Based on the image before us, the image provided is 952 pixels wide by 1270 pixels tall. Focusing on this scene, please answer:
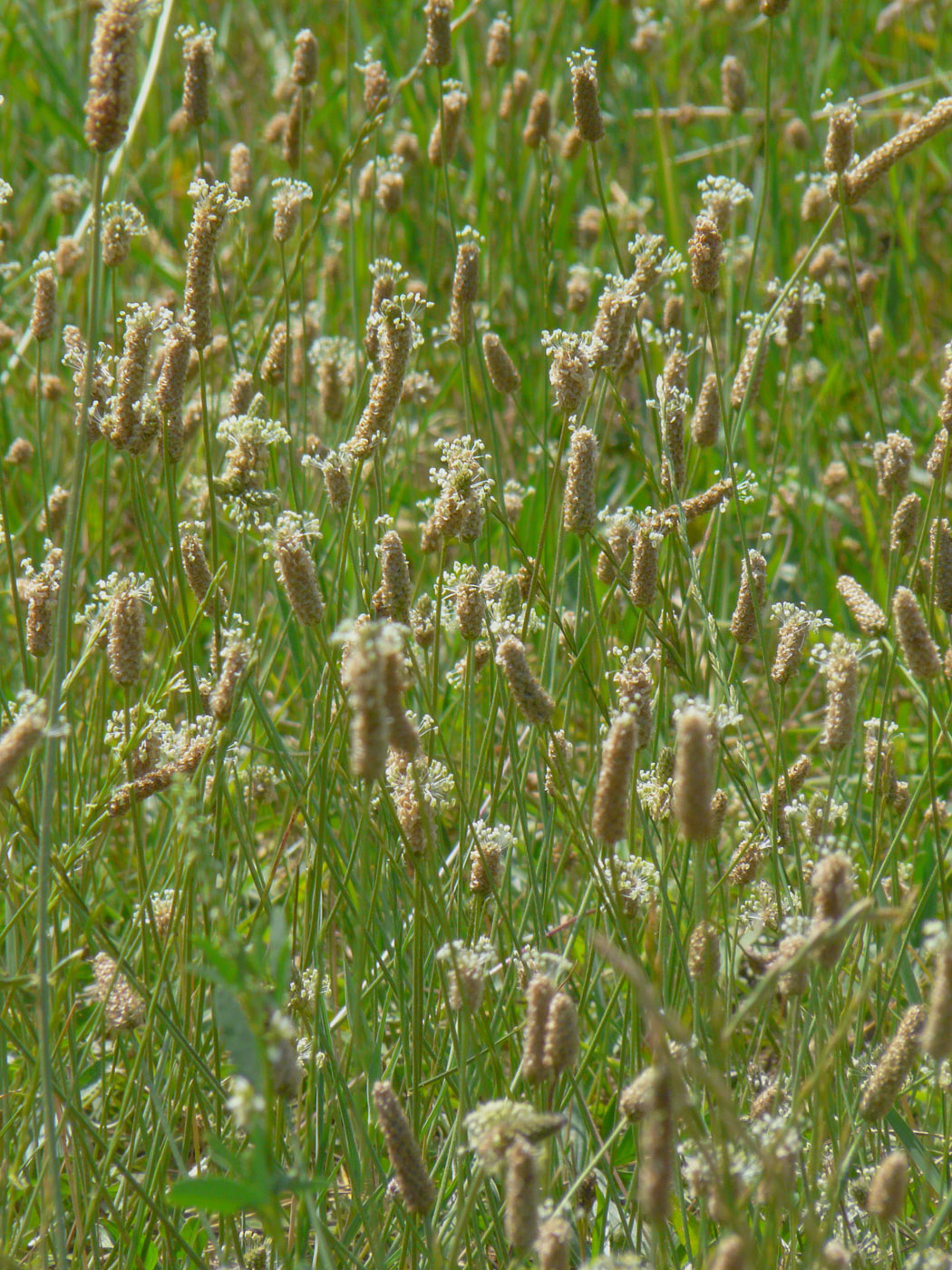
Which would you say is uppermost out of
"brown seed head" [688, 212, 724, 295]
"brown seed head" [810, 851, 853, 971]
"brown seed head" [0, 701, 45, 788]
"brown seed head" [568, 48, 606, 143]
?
"brown seed head" [568, 48, 606, 143]

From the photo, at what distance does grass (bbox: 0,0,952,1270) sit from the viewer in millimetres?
911

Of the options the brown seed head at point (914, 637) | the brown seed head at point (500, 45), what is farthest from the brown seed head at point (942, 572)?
the brown seed head at point (500, 45)

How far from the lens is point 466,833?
55.6 inches

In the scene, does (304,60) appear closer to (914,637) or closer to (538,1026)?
(914,637)

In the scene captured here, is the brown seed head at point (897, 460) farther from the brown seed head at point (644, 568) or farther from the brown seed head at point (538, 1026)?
the brown seed head at point (538, 1026)

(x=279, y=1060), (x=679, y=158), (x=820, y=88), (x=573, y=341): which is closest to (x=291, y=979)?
(x=279, y=1060)

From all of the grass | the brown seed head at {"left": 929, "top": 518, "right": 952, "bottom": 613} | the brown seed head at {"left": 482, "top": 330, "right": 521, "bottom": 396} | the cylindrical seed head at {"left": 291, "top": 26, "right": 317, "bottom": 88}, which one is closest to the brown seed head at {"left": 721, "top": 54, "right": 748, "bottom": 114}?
the grass

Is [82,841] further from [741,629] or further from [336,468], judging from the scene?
[741,629]

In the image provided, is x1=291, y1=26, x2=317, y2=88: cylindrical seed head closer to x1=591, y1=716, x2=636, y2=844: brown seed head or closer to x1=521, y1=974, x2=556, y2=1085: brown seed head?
x1=591, y1=716, x2=636, y2=844: brown seed head

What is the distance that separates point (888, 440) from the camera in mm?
1466

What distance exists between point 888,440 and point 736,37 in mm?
2973

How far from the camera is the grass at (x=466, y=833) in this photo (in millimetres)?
911

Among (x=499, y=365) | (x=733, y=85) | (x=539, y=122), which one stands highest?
(x=733, y=85)

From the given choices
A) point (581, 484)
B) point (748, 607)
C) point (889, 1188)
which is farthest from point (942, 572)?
point (889, 1188)
